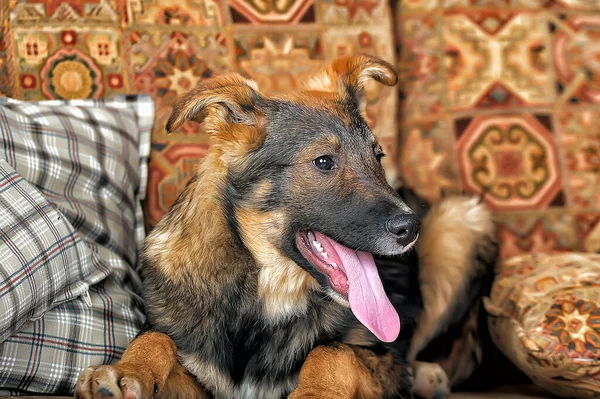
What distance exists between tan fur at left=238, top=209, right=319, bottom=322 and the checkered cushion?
52cm

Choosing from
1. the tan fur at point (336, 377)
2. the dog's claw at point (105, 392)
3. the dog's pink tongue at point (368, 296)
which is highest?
the dog's pink tongue at point (368, 296)

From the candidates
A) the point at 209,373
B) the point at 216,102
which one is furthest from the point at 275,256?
the point at 216,102

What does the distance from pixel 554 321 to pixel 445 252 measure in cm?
71

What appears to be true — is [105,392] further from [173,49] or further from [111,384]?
[173,49]

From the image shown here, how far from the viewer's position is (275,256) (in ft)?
6.91

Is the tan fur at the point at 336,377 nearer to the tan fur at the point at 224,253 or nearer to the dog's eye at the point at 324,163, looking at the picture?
the tan fur at the point at 224,253

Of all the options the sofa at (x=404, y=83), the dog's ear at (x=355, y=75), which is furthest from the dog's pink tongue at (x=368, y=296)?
the sofa at (x=404, y=83)

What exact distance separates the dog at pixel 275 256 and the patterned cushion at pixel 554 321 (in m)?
0.48

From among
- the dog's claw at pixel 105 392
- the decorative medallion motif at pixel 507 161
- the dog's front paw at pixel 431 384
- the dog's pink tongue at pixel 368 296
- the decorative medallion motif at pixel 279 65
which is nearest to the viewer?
the dog's claw at pixel 105 392

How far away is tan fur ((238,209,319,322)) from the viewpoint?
6.87ft

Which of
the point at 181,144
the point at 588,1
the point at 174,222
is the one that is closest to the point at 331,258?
the point at 174,222

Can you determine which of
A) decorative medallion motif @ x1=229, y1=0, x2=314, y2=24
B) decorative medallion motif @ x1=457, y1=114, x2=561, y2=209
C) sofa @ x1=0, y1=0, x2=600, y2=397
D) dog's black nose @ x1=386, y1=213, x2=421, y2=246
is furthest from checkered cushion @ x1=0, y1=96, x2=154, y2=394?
decorative medallion motif @ x1=457, y1=114, x2=561, y2=209

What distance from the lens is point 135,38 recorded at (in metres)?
2.92

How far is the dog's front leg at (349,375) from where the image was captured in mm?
1873
